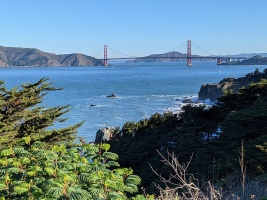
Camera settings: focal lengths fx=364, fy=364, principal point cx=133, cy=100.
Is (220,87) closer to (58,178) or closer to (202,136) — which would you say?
(202,136)

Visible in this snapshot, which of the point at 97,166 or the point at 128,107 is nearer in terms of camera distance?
the point at 97,166

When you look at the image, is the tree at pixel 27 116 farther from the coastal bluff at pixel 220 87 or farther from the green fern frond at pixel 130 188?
the coastal bluff at pixel 220 87

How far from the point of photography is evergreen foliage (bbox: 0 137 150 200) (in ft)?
9.90

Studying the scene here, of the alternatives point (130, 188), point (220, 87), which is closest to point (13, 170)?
point (130, 188)

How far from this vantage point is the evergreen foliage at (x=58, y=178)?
3.02m

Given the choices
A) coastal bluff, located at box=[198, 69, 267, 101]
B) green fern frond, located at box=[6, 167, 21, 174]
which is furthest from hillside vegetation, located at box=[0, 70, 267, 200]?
coastal bluff, located at box=[198, 69, 267, 101]

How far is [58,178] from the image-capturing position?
10.4ft

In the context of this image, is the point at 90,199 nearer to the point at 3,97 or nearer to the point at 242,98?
the point at 3,97

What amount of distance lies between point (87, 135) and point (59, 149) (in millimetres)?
26619

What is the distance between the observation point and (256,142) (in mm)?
10234

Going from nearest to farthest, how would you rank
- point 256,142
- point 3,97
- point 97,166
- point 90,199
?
point 90,199 → point 97,166 → point 256,142 → point 3,97

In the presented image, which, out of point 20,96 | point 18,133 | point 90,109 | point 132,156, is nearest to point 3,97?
point 20,96

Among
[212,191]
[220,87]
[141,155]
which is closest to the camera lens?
[212,191]

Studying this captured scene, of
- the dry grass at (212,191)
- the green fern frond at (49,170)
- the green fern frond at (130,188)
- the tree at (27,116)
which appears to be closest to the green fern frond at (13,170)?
the green fern frond at (49,170)
